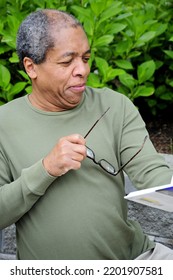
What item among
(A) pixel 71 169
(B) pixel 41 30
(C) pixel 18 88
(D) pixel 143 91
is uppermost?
(B) pixel 41 30

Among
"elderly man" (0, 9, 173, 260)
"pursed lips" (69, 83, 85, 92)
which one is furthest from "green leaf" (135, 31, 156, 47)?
"pursed lips" (69, 83, 85, 92)

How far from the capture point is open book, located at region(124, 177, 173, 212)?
2.09 m

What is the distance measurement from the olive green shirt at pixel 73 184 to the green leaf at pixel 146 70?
1231 mm

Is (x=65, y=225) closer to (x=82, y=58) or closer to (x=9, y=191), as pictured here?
(x=9, y=191)

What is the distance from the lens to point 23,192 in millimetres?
2443

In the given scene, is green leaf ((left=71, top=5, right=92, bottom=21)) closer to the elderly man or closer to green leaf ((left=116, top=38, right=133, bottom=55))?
green leaf ((left=116, top=38, right=133, bottom=55))

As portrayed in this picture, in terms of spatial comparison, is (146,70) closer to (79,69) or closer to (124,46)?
(124,46)

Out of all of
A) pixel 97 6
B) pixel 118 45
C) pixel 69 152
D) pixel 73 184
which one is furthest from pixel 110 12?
pixel 69 152

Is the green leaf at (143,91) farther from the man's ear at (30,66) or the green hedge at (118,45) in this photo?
the man's ear at (30,66)

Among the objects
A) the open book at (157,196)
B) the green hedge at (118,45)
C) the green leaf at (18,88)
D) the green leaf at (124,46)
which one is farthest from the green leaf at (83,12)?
the open book at (157,196)

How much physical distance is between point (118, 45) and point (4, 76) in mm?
762

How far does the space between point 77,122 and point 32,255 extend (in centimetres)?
60

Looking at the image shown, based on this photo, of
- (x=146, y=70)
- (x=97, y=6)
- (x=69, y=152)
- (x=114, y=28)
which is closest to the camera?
(x=69, y=152)
